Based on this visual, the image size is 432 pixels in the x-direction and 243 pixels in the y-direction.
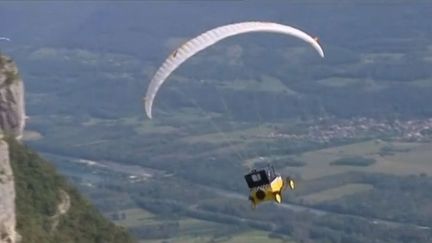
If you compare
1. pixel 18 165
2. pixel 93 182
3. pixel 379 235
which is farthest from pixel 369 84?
pixel 18 165

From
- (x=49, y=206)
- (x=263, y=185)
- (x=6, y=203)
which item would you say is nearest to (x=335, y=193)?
(x=49, y=206)

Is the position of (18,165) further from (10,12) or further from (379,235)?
(10,12)

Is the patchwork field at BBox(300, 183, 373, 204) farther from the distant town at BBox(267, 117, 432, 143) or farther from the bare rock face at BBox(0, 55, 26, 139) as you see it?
the bare rock face at BBox(0, 55, 26, 139)

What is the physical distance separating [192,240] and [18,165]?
2088cm

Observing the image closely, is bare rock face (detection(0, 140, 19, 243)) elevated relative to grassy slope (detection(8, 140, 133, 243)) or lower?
lower

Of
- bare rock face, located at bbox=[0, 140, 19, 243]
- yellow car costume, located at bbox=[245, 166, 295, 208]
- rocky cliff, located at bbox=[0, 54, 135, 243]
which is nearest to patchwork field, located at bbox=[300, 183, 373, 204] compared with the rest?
rocky cliff, located at bbox=[0, 54, 135, 243]

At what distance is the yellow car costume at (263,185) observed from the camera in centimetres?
2356

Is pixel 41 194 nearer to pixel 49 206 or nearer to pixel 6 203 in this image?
pixel 49 206

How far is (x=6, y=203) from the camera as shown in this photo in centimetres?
2919

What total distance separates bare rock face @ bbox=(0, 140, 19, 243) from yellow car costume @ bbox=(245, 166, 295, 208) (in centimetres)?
755

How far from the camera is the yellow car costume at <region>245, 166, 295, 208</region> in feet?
77.3

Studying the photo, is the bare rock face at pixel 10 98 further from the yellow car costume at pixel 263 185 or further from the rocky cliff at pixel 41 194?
the yellow car costume at pixel 263 185

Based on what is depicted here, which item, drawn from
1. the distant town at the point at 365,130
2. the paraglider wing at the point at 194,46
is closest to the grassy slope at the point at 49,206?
the paraglider wing at the point at 194,46

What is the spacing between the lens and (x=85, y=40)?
5197 inches
